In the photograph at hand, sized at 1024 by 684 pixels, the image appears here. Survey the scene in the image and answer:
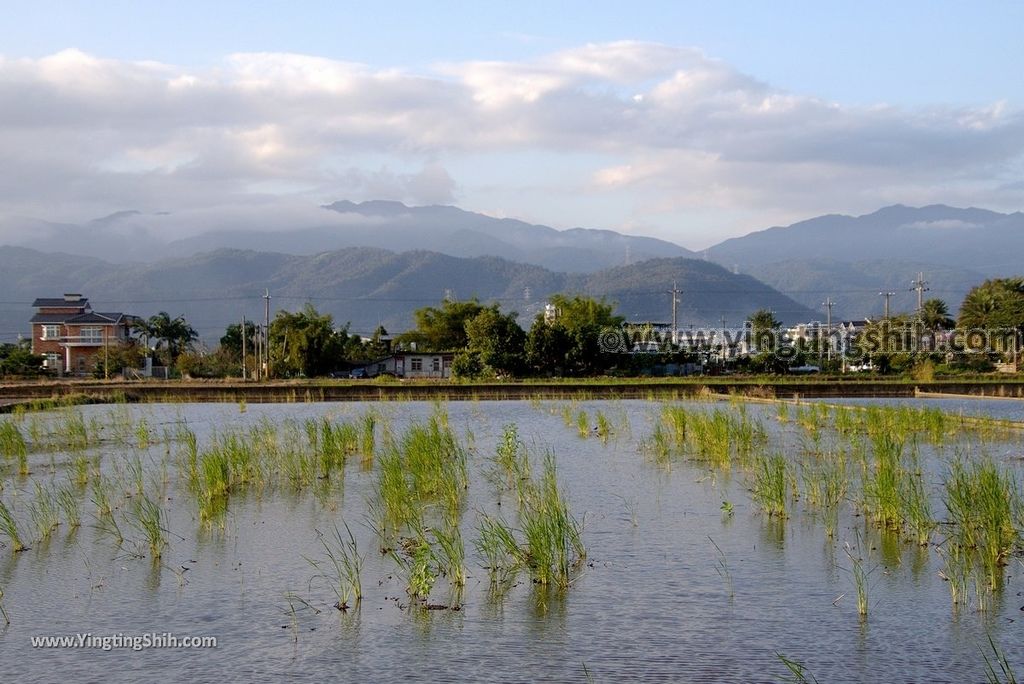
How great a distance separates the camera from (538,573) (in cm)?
657

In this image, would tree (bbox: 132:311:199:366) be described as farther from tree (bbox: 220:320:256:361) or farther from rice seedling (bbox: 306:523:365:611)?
rice seedling (bbox: 306:523:365:611)

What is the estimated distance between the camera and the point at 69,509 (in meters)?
8.63

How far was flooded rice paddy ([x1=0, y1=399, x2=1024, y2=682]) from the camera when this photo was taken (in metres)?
5.25

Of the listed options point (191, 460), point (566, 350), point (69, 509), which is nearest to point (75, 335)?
point (566, 350)

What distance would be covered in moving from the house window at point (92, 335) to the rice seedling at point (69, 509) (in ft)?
157

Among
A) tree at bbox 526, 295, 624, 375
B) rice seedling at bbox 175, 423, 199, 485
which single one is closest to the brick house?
tree at bbox 526, 295, 624, 375

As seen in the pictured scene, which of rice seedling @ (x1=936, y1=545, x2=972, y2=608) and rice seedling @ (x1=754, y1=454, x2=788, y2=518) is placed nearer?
rice seedling @ (x1=936, y1=545, x2=972, y2=608)

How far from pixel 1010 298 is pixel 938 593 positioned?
40.5 metres

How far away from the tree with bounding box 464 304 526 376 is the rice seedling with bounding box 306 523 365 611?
30.3 metres

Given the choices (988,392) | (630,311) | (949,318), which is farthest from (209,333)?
(988,392)

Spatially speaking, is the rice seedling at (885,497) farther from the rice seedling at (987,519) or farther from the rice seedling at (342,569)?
the rice seedling at (342,569)

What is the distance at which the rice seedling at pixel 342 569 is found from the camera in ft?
20.5

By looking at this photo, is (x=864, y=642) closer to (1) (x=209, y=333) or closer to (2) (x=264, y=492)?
(2) (x=264, y=492)

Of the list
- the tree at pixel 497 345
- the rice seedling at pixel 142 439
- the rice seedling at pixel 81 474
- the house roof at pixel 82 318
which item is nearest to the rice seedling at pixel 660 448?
the rice seedling at pixel 81 474
